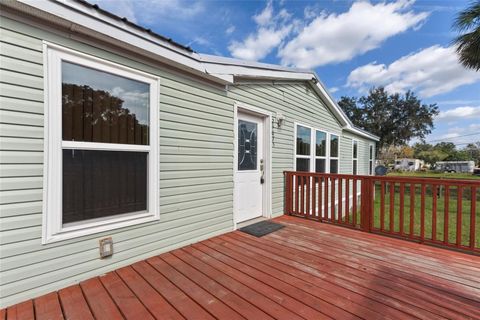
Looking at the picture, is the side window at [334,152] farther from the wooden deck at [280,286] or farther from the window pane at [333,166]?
the wooden deck at [280,286]

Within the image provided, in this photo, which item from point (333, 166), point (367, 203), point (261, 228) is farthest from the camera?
point (333, 166)

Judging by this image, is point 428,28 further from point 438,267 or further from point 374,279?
point 374,279

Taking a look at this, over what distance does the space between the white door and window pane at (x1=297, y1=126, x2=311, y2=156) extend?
1442 mm

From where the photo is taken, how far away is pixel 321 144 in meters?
6.28

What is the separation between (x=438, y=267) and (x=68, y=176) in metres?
3.79

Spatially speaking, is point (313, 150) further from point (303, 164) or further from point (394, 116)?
point (394, 116)

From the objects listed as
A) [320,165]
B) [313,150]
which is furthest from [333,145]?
[313,150]

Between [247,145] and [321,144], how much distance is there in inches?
128

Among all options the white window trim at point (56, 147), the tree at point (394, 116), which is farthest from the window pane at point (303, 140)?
the tree at point (394, 116)

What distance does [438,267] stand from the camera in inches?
89.7

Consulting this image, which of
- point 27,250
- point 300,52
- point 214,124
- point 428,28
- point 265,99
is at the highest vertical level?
point 300,52

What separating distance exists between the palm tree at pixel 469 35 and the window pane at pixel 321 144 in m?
4.79

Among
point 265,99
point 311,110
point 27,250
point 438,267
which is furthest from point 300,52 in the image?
point 27,250

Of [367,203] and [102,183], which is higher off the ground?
[102,183]
